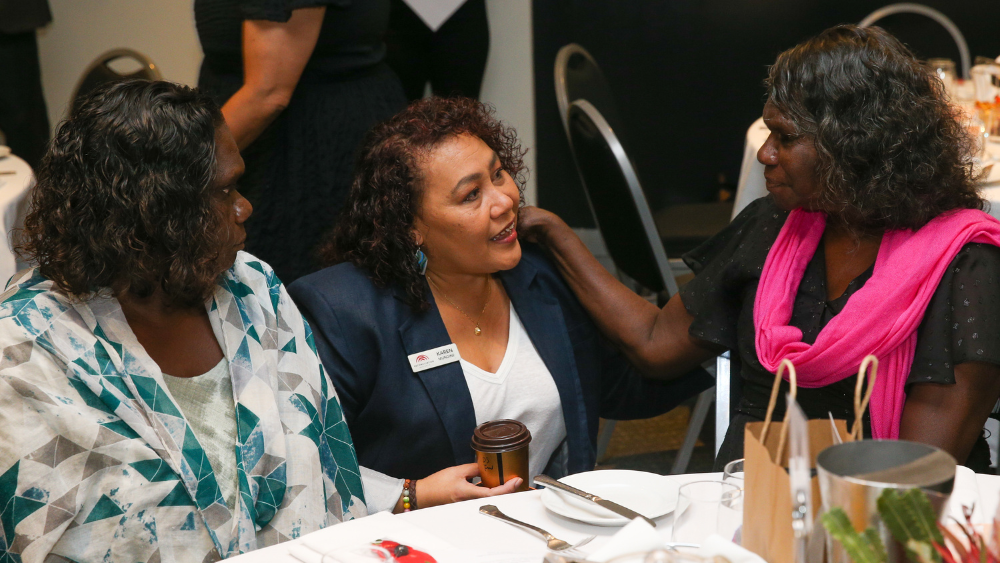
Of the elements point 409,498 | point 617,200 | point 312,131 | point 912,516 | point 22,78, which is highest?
point 22,78

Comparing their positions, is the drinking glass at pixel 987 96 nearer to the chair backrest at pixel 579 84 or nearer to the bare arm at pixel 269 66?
the chair backrest at pixel 579 84

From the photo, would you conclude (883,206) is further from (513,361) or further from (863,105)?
(513,361)

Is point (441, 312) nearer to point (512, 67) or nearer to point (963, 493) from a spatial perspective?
point (963, 493)

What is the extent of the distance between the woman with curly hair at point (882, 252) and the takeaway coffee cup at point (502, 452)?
46 centimetres

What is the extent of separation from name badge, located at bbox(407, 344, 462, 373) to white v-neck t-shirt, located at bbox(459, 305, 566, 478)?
43mm

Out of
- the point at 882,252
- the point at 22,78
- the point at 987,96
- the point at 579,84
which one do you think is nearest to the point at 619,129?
the point at 579,84

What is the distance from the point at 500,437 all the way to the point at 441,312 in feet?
1.76

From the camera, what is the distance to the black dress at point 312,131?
254 centimetres

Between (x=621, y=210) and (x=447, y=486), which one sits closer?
(x=447, y=486)

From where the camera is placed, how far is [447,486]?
67.1 inches

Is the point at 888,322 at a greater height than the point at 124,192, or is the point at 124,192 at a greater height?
the point at 124,192

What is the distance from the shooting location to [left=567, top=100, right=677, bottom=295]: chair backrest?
2574mm

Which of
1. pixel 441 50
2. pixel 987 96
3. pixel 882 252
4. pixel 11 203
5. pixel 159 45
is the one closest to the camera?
pixel 882 252

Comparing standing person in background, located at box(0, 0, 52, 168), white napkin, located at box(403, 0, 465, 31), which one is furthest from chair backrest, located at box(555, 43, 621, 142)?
standing person in background, located at box(0, 0, 52, 168)
